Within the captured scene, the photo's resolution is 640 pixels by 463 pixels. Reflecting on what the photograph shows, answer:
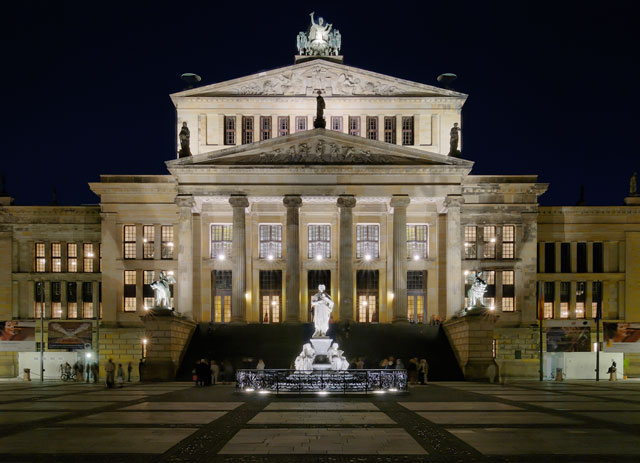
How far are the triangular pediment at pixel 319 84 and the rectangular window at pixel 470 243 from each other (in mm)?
11691

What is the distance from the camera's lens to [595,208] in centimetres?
6581

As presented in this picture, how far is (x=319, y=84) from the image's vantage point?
62812mm

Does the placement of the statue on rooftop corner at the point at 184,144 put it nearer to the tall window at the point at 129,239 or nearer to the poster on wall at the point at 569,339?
the tall window at the point at 129,239

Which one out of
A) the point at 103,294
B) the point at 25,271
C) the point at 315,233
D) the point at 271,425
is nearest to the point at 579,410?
the point at 271,425

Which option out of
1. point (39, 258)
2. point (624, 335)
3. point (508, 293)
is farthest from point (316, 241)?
point (624, 335)

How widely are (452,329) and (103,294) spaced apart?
29789 millimetres

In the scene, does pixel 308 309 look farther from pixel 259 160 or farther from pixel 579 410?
pixel 579 410

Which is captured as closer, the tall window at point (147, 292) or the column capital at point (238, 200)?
the column capital at point (238, 200)

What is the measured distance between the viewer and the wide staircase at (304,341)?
1853 inches

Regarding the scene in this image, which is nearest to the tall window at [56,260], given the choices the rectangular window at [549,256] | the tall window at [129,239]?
the tall window at [129,239]

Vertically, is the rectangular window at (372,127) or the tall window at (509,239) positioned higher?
the rectangular window at (372,127)

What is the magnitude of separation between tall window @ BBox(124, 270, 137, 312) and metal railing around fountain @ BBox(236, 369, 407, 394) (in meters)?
→ 32.2

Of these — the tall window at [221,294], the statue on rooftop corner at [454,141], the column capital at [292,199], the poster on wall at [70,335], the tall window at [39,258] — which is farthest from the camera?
the tall window at [39,258]

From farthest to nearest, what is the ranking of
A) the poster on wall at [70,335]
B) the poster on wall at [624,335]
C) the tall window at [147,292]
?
1. the tall window at [147,292]
2. the poster on wall at [624,335]
3. the poster on wall at [70,335]
